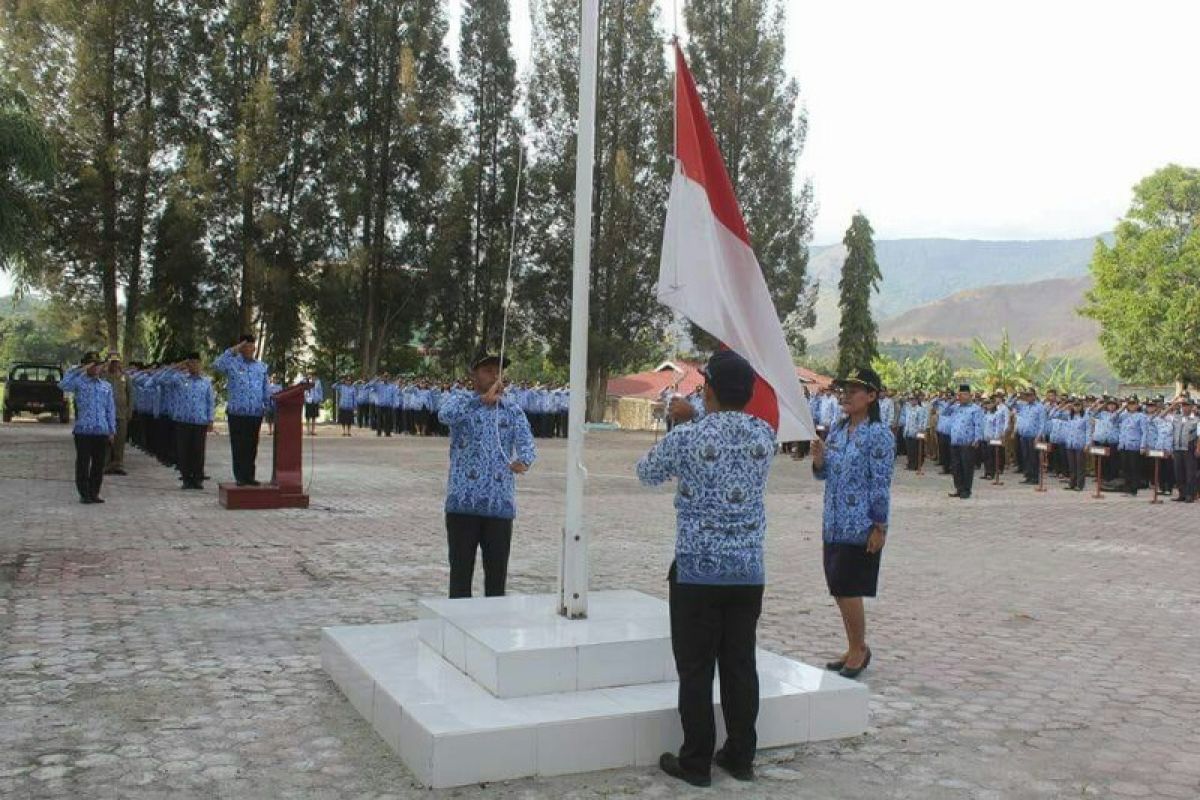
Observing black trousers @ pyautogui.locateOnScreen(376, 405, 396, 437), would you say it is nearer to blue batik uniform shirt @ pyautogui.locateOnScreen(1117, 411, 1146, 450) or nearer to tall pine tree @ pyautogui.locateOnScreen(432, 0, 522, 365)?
tall pine tree @ pyautogui.locateOnScreen(432, 0, 522, 365)

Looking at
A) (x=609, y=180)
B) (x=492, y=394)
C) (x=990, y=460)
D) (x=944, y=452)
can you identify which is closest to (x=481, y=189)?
(x=609, y=180)

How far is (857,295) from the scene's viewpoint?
53.9 metres

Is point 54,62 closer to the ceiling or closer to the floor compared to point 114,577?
closer to the ceiling

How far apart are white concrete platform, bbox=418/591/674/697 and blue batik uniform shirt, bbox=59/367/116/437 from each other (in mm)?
8814

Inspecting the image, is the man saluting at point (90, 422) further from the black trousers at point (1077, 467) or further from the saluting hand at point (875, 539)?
the black trousers at point (1077, 467)

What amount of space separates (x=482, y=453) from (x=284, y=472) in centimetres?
784

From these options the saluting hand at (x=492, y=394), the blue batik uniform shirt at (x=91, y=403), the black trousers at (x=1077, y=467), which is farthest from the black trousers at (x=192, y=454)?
the black trousers at (x=1077, y=467)

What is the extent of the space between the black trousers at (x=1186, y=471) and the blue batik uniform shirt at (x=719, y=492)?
686 inches

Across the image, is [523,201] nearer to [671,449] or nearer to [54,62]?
[54,62]

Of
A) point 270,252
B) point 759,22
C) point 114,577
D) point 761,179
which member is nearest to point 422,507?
point 114,577

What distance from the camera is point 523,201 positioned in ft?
136

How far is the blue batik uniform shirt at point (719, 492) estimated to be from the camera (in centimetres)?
440

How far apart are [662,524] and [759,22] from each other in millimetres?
33855

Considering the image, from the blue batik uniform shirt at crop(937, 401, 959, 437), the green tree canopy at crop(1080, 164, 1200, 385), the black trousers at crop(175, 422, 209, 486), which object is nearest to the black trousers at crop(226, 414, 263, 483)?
A: the black trousers at crop(175, 422, 209, 486)
